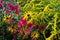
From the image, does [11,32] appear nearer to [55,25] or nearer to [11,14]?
[11,14]

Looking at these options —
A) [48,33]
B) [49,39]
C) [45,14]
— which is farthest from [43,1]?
[49,39]

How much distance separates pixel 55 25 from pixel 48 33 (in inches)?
11.9

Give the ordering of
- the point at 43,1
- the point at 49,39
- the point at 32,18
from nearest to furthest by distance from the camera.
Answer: the point at 49,39
the point at 32,18
the point at 43,1

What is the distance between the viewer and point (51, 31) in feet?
11.1

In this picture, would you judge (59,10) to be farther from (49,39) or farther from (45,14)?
(49,39)

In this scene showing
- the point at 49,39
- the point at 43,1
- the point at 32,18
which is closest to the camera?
the point at 49,39

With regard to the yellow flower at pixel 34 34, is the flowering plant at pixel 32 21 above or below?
above

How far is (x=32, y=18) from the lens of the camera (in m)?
3.49

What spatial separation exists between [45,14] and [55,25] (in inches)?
13.8

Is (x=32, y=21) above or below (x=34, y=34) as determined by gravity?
above

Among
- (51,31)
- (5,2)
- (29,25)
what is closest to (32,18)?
(29,25)

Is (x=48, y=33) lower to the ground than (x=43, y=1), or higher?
lower

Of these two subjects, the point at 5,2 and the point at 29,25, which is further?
the point at 5,2

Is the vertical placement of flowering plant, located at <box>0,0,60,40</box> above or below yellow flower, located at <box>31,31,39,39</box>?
above
